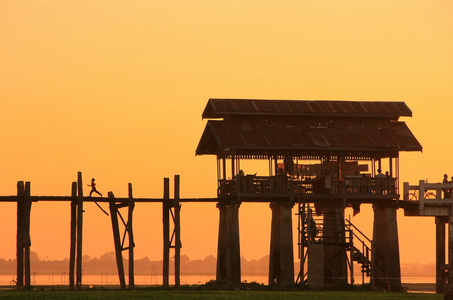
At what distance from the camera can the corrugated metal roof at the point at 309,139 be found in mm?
64625

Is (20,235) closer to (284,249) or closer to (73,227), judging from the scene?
(73,227)

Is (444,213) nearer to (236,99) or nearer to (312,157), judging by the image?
(312,157)

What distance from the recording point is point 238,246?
6588 cm

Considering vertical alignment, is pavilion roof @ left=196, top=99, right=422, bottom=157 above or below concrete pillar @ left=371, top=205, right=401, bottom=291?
above

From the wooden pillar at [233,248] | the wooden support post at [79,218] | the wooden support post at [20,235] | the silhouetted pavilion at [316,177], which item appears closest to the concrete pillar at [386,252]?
the silhouetted pavilion at [316,177]

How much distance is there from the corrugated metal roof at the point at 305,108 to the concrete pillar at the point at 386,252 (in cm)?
540

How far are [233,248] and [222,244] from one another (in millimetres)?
4544

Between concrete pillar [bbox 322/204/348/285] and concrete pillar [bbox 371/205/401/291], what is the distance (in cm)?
192

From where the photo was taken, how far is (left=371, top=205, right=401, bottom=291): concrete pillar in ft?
214

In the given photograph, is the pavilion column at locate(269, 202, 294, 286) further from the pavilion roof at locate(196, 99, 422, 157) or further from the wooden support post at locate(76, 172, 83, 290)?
the wooden support post at locate(76, 172, 83, 290)

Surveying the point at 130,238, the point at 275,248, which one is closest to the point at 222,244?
the point at 275,248

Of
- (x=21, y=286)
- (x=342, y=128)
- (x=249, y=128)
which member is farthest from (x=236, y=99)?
(x=21, y=286)

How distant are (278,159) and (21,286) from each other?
16.8 metres

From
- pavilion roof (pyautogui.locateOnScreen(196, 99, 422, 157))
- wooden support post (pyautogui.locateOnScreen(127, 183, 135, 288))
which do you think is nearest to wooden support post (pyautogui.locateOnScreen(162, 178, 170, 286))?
wooden support post (pyautogui.locateOnScreen(127, 183, 135, 288))
